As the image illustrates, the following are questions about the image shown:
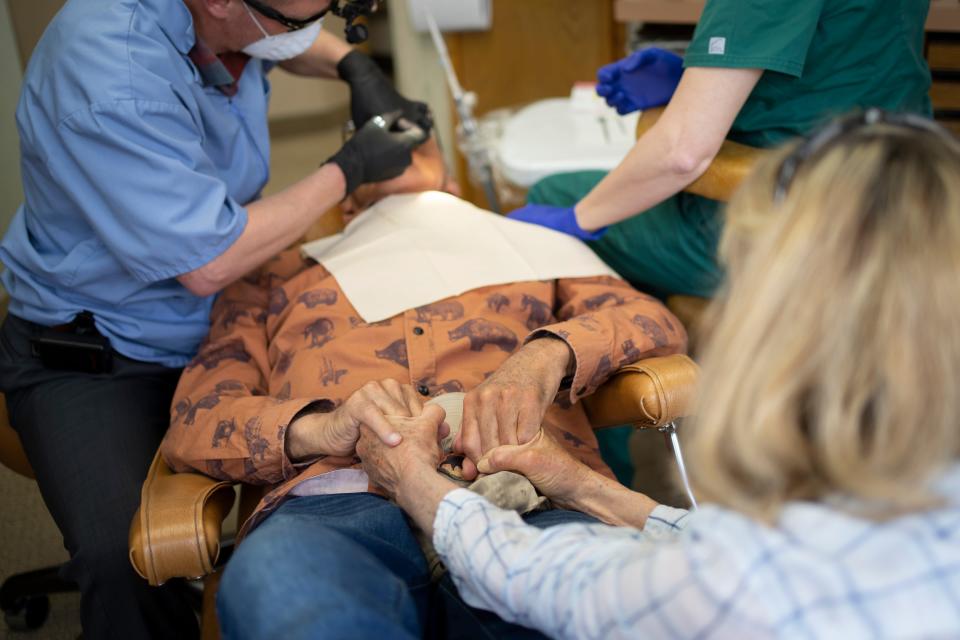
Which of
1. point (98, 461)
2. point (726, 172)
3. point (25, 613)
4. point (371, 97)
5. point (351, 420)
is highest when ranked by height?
point (371, 97)

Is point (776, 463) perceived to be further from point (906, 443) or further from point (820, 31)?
point (820, 31)

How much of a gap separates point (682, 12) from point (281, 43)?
1.08 m

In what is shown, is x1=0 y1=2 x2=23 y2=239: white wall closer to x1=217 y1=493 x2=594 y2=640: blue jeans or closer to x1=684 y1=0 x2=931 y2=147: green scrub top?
x1=217 y1=493 x2=594 y2=640: blue jeans

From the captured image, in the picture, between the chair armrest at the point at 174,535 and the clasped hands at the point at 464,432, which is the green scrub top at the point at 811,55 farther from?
the chair armrest at the point at 174,535

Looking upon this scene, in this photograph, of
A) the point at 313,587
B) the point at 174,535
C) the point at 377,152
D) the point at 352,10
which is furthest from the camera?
the point at 377,152

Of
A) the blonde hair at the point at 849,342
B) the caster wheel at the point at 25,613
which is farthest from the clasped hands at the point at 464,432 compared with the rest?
the caster wheel at the point at 25,613

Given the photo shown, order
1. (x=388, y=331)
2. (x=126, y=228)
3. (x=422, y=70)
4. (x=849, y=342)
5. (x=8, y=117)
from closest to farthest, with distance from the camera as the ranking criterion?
(x=849, y=342) → (x=126, y=228) → (x=388, y=331) → (x=8, y=117) → (x=422, y=70)

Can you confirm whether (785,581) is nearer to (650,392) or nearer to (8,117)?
(650,392)

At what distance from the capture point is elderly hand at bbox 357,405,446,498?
1129 mm

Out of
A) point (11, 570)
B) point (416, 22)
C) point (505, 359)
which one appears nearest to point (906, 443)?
point (505, 359)

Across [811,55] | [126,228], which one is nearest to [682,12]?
[811,55]

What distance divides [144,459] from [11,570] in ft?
2.63

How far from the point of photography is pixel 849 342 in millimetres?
659

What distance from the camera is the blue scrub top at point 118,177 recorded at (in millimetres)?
1308
